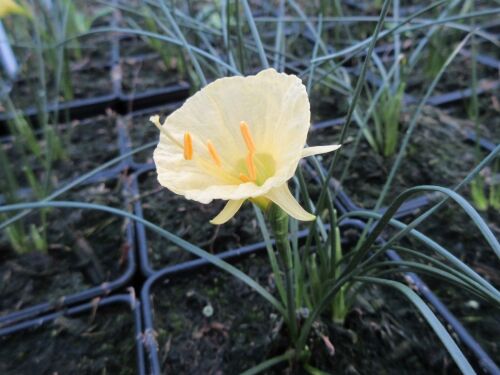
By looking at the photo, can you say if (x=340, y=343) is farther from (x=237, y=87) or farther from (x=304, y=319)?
(x=237, y=87)

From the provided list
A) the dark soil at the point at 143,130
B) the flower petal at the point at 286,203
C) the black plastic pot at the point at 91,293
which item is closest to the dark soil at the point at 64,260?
the black plastic pot at the point at 91,293

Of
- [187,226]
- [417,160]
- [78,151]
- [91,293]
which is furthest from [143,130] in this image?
[417,160]

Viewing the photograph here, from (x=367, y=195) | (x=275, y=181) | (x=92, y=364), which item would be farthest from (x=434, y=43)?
(x=92, y=364)

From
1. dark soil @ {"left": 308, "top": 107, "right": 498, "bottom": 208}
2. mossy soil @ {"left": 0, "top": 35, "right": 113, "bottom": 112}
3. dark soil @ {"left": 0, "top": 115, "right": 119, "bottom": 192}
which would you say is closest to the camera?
dark soil @ {"left": 308, "top": 107, "right": 498, "bottom": 208}

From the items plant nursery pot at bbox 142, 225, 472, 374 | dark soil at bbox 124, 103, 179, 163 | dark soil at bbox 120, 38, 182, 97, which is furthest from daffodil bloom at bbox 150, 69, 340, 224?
dark soil at bbox 120, 38, 182, 97

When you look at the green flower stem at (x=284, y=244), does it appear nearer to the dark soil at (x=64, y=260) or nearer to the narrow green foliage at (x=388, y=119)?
the dark soil at (x=64, y=260)

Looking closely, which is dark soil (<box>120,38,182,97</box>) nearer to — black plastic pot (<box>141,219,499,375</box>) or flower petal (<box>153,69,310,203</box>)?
black plastic pot (<box>141,219,499,375</box>)

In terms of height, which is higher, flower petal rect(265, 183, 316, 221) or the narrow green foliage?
flower petal rect(265, 183, 316, 221)
